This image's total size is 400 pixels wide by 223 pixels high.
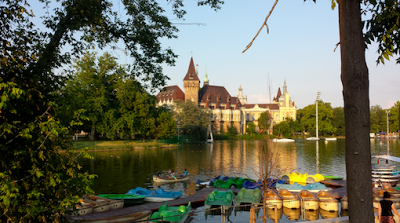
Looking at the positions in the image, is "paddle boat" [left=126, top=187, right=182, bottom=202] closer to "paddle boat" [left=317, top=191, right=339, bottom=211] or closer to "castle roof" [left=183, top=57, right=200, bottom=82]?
"paddle boat" [left=317, top=191, right=339, bottom=211]

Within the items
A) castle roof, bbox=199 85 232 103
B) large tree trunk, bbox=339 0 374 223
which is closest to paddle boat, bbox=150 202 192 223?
large tree trunk, bbox=339 0 374 223

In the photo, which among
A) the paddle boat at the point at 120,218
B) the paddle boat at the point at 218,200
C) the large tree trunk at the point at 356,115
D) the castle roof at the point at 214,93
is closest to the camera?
the large tree trunk at the point at 356,115

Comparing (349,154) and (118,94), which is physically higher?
(118,94)

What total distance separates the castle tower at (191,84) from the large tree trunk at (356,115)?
340 ft

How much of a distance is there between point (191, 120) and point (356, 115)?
2975 inches

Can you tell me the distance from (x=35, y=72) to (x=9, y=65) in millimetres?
560

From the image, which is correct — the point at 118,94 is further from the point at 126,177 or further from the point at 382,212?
the point at 382,212

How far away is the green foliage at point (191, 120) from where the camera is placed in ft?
259

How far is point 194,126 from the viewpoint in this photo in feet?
258

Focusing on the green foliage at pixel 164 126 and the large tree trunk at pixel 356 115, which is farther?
the green foliage at pixel 164 126

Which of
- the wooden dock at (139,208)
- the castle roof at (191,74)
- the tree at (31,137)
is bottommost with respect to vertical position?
the wooden dock at (139,208)

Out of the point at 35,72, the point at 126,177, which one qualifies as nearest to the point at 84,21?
the point at 35,72

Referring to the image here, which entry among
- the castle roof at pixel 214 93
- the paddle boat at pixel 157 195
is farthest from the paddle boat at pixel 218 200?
the castle roof at pixel 214 93

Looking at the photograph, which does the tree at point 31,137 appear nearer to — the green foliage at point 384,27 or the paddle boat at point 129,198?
the green foliage at point 384,27
